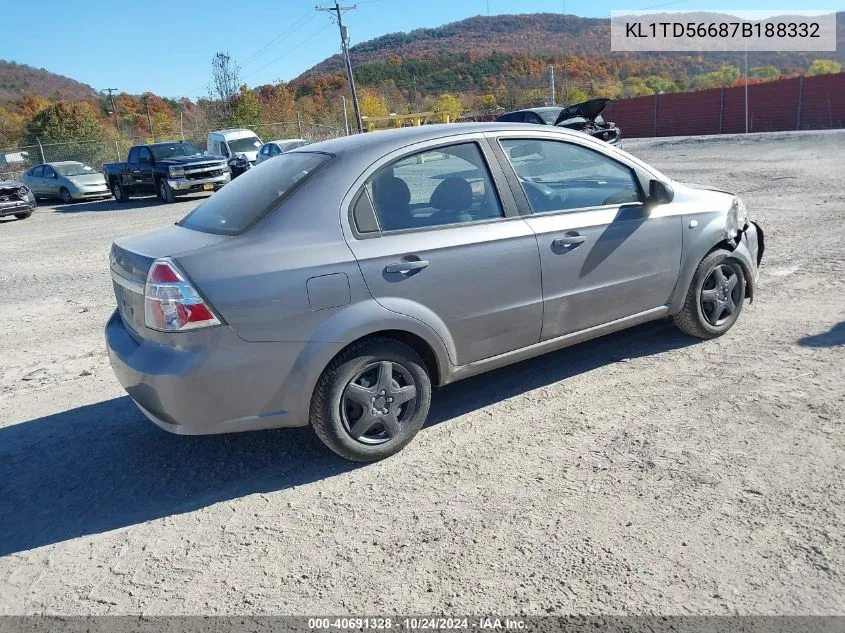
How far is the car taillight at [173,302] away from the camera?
3371 millimetres

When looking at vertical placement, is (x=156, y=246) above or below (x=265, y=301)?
above

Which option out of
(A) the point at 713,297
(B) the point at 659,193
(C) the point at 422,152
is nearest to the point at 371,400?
(C) the point at 422,152

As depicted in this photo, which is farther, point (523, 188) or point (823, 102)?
point (823, 102)

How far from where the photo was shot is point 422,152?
13.4 ft

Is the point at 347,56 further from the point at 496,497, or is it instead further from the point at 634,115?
the point at 496,497

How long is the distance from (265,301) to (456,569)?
4.99ft

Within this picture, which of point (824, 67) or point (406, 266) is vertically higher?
point (824, 67)

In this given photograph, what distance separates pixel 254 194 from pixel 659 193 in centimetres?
261

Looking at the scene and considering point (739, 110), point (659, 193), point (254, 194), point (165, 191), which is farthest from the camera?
point (739, 110)

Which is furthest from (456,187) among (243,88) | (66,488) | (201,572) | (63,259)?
(243,88)

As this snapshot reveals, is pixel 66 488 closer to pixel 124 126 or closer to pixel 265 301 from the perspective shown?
pixel 265 301

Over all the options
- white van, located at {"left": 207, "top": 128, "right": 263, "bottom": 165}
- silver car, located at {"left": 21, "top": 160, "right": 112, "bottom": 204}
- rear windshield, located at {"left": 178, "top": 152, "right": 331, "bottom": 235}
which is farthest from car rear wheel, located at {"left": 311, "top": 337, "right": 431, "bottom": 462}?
white van, located at {"left": 207, "top": 128, "right": 263, "bottom": 165}

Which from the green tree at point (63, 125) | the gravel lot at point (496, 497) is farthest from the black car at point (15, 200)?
the green tree at point (63, 125)

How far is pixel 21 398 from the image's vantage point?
5289mm
